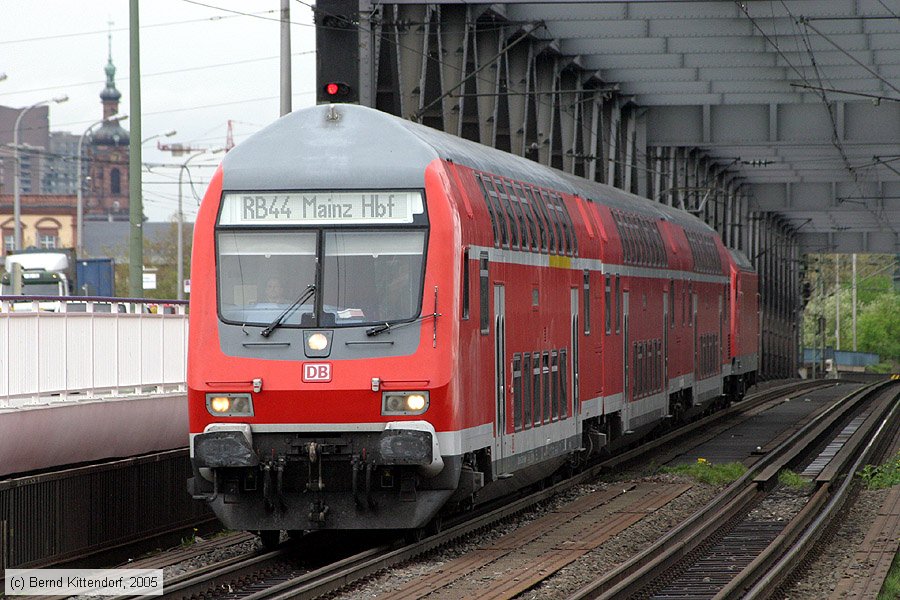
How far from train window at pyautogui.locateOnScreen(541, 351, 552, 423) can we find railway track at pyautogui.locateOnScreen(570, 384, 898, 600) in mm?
1896

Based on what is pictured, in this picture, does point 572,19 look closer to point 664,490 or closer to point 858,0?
point 858,0

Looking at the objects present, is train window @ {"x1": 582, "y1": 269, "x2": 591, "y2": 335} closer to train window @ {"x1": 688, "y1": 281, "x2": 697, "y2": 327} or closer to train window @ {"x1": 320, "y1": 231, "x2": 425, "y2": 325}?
train window @ {"x1": 320, "y1": 231, "x2": 425, "y2": 325}

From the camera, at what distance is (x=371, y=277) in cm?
1384

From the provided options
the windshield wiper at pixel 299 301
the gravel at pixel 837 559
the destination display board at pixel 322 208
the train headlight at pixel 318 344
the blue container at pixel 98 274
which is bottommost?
the gravel at pixel 837 559

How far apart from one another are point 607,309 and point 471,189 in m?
6.80

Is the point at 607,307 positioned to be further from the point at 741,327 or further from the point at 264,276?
the point at 741,327

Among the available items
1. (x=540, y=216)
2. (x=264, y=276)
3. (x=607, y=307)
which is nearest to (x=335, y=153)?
(x=264, y=276)

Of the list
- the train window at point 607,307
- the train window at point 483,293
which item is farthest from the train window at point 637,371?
the train window at point 483,293

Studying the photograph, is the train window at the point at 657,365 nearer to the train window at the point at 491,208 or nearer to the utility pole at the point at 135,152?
the utility pole at the point at 135,152

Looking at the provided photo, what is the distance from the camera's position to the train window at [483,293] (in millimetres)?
14852

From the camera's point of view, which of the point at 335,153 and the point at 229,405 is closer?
the point at 229,405

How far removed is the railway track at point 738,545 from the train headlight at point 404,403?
204 centimetres

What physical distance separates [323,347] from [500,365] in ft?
8.16

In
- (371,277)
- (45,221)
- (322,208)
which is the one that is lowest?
(371,277)
